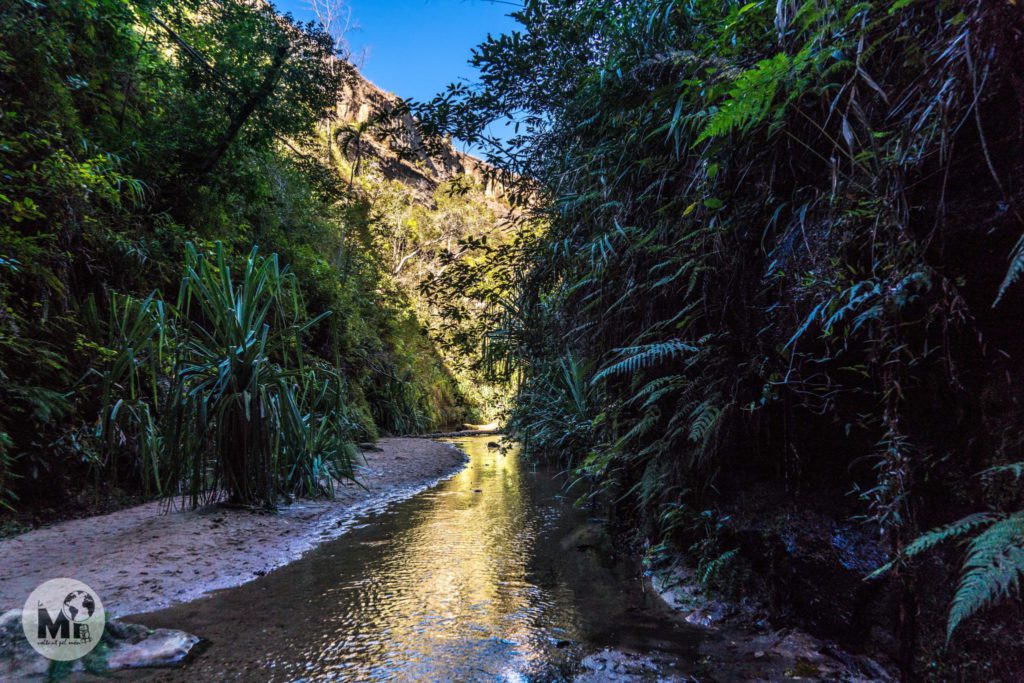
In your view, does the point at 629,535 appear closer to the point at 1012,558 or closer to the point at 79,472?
Answer: the point at 1012,558

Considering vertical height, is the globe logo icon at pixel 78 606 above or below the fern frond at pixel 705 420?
below

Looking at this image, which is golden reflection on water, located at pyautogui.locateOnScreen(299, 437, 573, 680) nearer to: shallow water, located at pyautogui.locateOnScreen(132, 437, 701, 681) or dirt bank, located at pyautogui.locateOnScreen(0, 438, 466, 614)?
shallow water, located at pyautogui.locateOnScreen(132, 437, 701, 681)

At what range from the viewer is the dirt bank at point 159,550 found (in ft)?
7.09

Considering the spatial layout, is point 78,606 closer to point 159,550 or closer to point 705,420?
point 159,550

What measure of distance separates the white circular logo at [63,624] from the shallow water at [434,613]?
0.77 feet

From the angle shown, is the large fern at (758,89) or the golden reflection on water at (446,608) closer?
the large fern at (758,89)

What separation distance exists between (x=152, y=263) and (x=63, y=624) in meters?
4.09

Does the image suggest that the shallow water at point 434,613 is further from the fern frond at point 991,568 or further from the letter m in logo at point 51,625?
the fern frond at point 991,568

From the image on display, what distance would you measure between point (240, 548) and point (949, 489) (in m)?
3.32

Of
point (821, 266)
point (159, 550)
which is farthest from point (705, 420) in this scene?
point (159, 550)

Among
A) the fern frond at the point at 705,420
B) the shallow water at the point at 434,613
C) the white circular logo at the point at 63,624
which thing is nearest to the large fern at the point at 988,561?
the fern frond at the point at 705,420

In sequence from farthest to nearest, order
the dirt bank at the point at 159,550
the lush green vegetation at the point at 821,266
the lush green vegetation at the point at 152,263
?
1. the lush green vegetation at the point at 152,263
2. the dirt bank at the point at 159,550
3. the lush green vegetation at the point at 821,266

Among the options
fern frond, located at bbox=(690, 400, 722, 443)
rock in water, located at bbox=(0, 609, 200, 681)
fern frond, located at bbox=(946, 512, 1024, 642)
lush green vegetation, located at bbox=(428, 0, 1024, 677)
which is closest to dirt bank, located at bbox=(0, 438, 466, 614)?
rock in water, located at bbox=(0, 609, 200, 681)

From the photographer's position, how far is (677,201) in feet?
7.77
